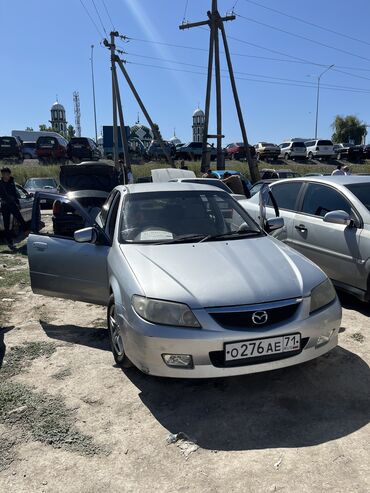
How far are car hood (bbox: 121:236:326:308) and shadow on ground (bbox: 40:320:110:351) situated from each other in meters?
1.13

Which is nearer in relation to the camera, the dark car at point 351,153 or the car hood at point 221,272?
the car hood at point 221,272

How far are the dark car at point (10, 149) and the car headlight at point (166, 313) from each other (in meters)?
28.5

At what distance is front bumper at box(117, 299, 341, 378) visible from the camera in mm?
2910

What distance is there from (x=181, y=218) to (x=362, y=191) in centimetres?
252

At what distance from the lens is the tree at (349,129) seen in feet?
219

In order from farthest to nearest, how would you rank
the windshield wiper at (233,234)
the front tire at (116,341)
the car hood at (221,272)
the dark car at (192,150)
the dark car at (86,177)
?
the dark car at (192,150)
the dark car at (86,177)
the windshield wiper at (233,234)
the front tire at (116,341)
the car hood at (221,272)

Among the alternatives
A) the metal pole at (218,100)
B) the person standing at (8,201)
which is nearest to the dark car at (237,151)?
the metal pole at (218,100)

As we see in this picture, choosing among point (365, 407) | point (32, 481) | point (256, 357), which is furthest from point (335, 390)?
point (32, 481)

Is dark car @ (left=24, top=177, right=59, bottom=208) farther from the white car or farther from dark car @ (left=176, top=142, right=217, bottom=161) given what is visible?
the white car

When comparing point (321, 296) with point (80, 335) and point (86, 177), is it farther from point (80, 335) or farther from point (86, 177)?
point (86, 177)

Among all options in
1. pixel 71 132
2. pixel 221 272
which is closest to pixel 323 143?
pixel 221 272

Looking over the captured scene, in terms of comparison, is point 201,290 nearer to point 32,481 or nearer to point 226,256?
point 226,256

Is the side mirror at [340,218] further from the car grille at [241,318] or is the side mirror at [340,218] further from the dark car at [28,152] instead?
the dark car at [28,152]

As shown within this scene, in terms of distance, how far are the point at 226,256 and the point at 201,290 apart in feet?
1.95
